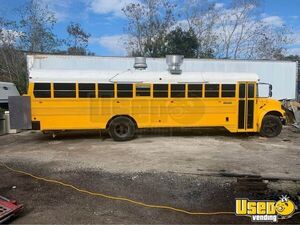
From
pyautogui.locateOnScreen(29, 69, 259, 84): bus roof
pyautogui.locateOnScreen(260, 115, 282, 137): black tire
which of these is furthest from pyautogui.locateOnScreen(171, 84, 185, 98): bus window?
pyautogui.locateOnScreen(260, 115, 282, 137): black tire

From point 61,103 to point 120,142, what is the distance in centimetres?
253

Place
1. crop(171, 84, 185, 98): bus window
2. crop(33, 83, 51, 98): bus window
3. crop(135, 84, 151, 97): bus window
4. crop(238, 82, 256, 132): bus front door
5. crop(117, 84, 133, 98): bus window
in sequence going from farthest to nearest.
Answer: crop(238, 82, 256, 132): bus front door → crop(171, 84, 185, 98): bus window → crop(135, 84, 151, 97): bus window → crop(117, 84, 133, 98): bus window → crop(33, 83, 51, 98): bus window

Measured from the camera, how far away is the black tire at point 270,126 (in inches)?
515

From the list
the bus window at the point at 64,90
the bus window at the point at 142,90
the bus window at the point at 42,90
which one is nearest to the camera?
the bus window at the point at 42,90

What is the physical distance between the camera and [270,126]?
1310 cm

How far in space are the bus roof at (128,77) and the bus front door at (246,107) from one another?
308 mm

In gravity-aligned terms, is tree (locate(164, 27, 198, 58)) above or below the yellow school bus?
above

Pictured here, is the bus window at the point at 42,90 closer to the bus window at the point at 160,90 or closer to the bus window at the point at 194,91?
the bus window at the point at 160,90

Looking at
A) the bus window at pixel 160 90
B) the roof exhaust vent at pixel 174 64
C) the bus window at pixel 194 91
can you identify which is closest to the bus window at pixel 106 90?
the bus window at pixel 160 90

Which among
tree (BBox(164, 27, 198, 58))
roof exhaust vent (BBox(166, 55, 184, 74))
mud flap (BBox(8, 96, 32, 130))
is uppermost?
tree (BBox(164, 27, 198, 58))

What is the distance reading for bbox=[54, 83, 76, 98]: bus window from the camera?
1202cm

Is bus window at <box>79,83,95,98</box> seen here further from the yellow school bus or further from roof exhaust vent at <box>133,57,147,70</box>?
roof exhaust vent at <box>133,57,147,70</box>

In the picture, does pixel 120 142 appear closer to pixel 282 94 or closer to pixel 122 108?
pixel 122 108

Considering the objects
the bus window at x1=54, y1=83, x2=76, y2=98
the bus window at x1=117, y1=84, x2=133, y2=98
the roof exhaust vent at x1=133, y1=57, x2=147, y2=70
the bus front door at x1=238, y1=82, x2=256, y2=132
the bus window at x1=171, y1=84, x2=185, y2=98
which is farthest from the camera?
the roof exhaust vent at x1=133, y1=57, x2=147, y2=70
